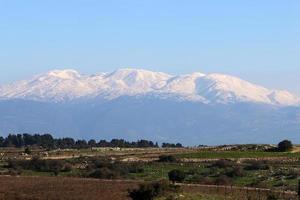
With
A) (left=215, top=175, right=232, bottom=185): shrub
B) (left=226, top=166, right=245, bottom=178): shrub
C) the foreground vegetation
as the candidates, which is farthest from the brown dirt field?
(left=226, top=166, right=245, bottom=178): shrub

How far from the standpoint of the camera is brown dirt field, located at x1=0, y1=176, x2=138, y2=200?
46.2 metres

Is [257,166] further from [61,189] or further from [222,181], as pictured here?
[61,189]

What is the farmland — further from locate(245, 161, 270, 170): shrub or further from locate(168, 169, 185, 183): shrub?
locate(168, 169, 185, 183): shrub

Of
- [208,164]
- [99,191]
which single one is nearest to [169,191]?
[99,191]

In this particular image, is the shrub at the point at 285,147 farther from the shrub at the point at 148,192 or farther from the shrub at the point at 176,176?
the shrub at the point at 148,192

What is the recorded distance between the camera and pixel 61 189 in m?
49.5

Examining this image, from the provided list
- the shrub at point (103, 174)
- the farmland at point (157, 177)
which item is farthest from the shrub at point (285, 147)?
the shrub at point (103, 174)

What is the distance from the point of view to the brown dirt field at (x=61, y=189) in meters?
46.2

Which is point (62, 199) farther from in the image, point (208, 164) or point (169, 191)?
point (208, 164)

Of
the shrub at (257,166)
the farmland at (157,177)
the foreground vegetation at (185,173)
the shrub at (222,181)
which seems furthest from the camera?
the shrub at (257,166)

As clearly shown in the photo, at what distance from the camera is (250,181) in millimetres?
60406

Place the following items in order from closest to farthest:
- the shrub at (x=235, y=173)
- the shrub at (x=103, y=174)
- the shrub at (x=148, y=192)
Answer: the shrub at (x=148, y=192)
the shrub at (x=235, y=173)
the shrub at (x=103, y=174)

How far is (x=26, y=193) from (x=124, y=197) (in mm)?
6691

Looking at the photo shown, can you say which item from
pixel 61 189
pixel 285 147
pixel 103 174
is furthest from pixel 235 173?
pixel 285 147
